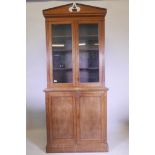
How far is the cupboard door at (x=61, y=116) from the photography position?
3.46 m

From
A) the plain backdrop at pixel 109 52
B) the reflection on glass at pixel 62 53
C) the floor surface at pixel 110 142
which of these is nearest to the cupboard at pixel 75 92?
the reflection on glass at pixel 62 53

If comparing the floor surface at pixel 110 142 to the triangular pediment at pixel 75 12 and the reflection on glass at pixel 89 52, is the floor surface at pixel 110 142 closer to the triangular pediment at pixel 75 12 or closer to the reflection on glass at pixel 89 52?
the reflection on glass at pixel 89 52

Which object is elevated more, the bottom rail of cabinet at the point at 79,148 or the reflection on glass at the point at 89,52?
the reflection on glass at the point at 89,52

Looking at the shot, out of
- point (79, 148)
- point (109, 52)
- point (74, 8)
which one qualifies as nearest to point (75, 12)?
point (74, 8)

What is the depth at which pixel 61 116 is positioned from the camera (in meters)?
3.46

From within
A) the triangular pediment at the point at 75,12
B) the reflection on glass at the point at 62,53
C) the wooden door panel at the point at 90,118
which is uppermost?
the triangular pediment at the point at 75,12

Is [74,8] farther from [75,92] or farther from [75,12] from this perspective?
[75,92]

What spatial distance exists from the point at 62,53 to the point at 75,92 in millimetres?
631

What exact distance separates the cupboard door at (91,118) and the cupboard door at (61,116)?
0.34 feet

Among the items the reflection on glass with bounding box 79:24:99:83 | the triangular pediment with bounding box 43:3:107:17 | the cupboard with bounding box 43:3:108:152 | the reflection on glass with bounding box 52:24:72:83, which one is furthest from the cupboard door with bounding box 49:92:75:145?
the triangular pediment with bounding box 43:3:107:17

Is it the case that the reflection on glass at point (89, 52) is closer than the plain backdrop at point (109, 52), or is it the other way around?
the reflection on glass at point (89, 52)
